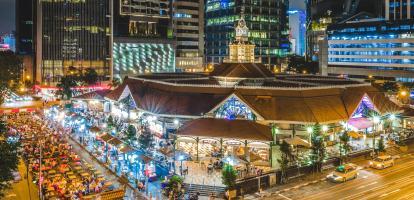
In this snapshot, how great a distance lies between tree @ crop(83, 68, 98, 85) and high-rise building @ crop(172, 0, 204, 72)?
118 ft

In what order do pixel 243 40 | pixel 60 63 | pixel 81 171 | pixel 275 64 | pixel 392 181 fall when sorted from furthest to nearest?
1. pixel 275 64
2. pixel 60 63
3. pixel 243 40
4. pixel 81 171
5. pixel 392 181

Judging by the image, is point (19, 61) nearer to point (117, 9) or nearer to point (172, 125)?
point (117, 9)

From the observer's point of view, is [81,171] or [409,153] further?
[409,153]

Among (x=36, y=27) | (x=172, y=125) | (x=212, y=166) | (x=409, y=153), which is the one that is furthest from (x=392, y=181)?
(x=36, y=27)

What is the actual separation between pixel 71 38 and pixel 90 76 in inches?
702

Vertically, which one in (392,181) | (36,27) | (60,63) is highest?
(36,27)

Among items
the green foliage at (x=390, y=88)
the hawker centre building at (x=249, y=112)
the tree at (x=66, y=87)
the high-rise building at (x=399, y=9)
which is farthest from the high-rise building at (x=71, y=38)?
the high-rise building at (x=399, y=9)

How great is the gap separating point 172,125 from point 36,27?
91969 mm

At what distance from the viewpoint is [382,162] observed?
4328cm

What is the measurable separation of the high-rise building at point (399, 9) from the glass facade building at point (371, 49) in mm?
7261

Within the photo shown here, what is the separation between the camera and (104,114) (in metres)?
75.8

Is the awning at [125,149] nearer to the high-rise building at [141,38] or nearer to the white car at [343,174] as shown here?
the white car at [343,174]

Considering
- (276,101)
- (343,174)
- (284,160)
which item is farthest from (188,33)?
(343,174)

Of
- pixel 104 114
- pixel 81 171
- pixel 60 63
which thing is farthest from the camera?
pixel 60 63
